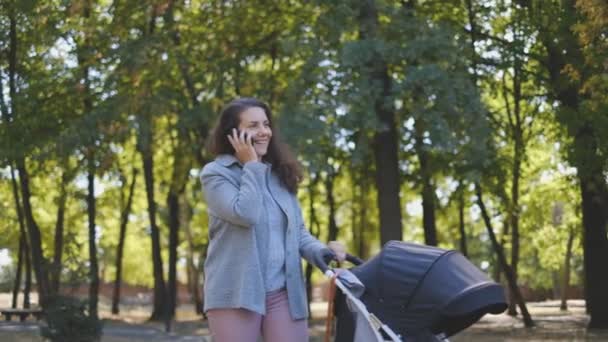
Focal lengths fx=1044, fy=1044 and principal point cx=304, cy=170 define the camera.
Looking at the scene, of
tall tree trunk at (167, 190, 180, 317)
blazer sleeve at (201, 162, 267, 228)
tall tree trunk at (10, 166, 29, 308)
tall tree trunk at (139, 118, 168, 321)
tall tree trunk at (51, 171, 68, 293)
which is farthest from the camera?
tall tree trunk at (10, 166, 29, 308)

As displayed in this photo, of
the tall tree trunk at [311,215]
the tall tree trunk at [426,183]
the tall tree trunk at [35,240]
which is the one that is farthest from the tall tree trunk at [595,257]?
the tall tree trunk at [35,240]

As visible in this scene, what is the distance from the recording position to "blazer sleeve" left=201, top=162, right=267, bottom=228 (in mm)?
4652

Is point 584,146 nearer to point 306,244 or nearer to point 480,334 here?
point 480,334

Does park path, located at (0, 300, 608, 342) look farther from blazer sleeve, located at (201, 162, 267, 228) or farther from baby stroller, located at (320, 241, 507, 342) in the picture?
blazer sleeve, located at (201, 162, 267, 228)

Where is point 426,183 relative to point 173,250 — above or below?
above

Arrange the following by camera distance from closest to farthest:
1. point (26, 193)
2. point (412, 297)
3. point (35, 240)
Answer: point (412, 297) → point (26, 193) → point (35, 240)

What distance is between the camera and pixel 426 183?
2414cm

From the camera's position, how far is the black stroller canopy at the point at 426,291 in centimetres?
495

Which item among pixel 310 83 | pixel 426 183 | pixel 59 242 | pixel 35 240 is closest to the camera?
pixel 310 83

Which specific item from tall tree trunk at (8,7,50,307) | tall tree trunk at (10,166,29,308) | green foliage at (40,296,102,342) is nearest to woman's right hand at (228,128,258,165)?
green foliage at (40,296,102,342)

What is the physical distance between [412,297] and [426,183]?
1920 centimetres

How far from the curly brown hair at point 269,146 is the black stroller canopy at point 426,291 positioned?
60cm

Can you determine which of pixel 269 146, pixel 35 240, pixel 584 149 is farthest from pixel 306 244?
pixel 35 240

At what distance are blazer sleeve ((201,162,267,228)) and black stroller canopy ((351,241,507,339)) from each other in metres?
0.80
